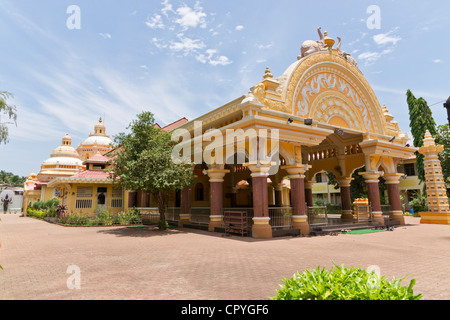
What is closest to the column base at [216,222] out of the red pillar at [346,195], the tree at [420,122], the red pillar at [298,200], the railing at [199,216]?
the railing at [199,216]

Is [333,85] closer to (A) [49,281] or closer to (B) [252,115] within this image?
(B) [252,115]

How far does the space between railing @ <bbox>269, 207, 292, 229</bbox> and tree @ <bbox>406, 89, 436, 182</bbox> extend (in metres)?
24.8

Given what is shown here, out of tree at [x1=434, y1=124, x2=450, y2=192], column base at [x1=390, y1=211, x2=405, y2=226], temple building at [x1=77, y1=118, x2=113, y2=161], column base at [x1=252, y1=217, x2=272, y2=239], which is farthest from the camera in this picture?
temple building at [x1=77, y1=118, x2=113, y2=161]

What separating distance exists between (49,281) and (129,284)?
5.81ft

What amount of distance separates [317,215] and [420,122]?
71.5ft

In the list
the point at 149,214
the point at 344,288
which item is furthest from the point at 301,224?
the point at 149,214

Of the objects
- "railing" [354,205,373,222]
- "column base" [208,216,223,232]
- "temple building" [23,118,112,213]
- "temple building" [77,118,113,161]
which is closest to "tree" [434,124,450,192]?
"railing" [354,205,373,222]

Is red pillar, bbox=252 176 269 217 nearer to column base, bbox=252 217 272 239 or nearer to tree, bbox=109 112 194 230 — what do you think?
column base, bbox=252 217 272 239

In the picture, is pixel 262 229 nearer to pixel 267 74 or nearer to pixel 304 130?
pixel 304 130

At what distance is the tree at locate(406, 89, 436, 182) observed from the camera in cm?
2972

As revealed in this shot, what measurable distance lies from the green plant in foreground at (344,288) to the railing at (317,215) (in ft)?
37.4

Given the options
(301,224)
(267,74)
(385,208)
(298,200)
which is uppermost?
(267,74)

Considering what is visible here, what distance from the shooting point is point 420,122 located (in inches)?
1182
